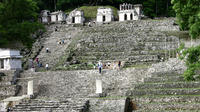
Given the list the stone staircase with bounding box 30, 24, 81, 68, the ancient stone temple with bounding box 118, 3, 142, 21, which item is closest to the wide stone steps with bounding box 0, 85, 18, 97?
the stone staircase with bounding box 30, 24, 81, 68

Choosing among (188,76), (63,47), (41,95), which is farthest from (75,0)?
(188,76)

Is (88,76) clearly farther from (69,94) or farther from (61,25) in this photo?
(61,25)

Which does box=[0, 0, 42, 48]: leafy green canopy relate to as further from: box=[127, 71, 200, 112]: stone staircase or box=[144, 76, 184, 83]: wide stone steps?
box=[144, 76, 184, 83]: wide stone steps

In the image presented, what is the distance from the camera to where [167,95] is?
17578 mm

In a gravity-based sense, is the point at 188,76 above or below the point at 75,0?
below

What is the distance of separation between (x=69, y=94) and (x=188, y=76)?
10.5 metres

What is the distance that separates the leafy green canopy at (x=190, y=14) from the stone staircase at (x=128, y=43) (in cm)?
1102

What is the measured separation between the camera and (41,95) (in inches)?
899

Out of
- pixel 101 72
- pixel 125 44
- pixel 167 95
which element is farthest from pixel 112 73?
pixel 125 44

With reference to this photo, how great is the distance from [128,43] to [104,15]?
1522 centimetres

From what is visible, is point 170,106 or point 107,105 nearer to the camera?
point 170,106

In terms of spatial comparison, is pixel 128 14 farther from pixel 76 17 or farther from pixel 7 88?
pixel 7 88

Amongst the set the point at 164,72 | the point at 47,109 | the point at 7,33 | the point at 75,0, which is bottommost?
the point at 47,109

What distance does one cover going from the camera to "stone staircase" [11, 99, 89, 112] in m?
17.6
